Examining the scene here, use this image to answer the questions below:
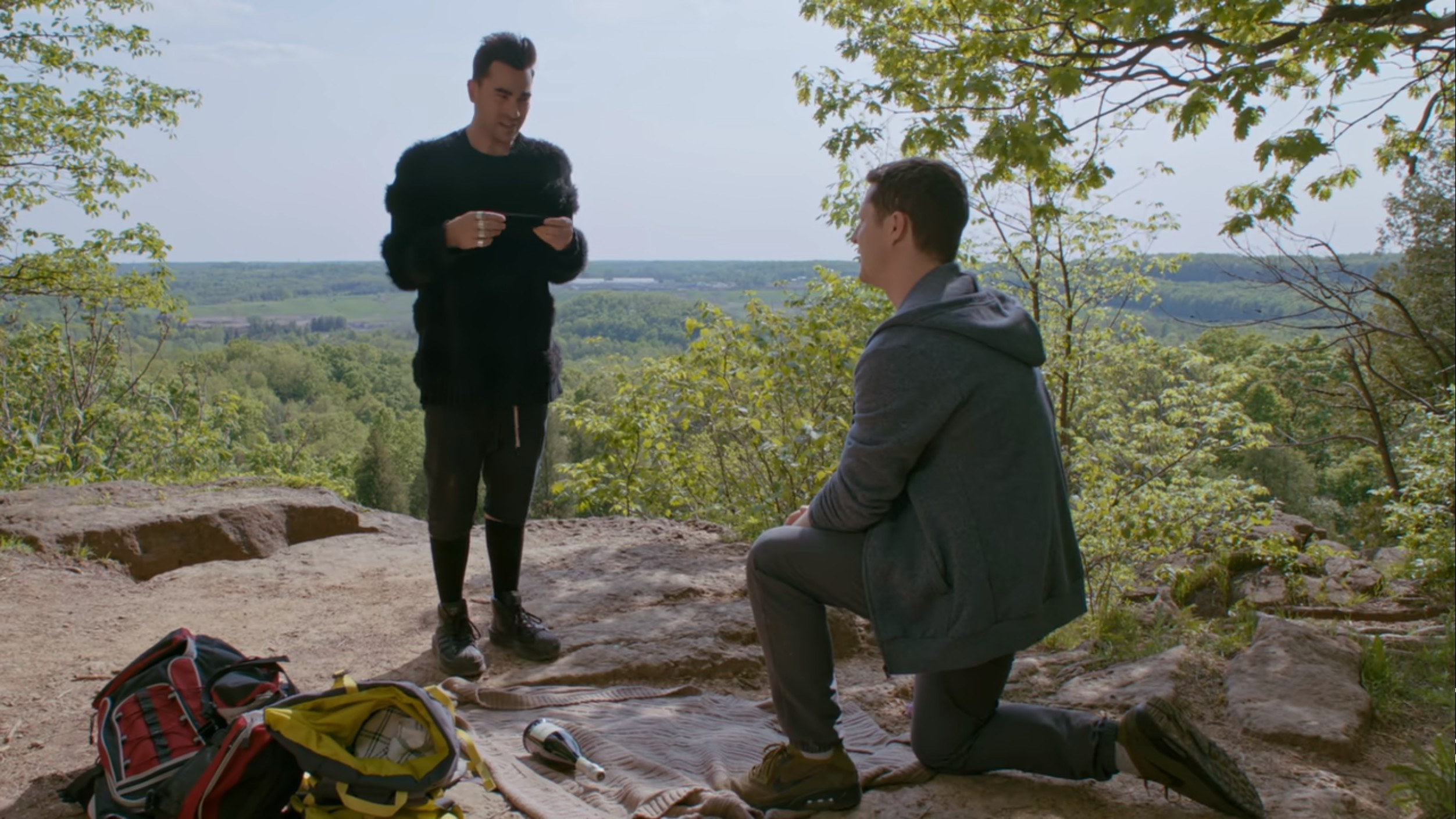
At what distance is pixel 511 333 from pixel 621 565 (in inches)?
76.7

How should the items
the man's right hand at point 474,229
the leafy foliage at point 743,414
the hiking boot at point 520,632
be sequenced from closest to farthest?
the man's right hand at point 474,229
the hiking boot at point 520,632
the leafy foliage at point 743,414

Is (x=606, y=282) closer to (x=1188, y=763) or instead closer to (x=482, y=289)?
(x=482, y=289)

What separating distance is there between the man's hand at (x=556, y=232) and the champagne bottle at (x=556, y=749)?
4.89ft

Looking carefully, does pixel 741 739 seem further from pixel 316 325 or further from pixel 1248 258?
pixel 316 325

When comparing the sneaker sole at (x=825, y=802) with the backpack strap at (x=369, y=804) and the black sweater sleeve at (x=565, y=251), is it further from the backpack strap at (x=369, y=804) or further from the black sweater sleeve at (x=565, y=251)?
the black sweater sleeve at (x=565, y=251)

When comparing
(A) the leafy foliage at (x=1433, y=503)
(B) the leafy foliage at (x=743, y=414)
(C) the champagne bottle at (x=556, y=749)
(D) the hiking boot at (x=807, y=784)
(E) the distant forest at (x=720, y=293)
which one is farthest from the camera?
(E) the distant forest at (x=720, y=293)

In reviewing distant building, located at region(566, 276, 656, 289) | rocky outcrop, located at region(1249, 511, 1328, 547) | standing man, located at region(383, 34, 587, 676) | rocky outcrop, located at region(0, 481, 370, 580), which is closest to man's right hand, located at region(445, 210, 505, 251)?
standing man, located at region(383, 34, 587, 676)

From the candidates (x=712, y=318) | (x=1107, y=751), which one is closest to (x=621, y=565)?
(x=712, y=318)

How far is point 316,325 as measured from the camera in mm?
66812

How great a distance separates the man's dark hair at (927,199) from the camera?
2125 mm

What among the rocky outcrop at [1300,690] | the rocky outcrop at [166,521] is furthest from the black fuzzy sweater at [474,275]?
the rocky outcrop at [166,521]

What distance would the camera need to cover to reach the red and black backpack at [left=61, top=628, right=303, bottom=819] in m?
2.07

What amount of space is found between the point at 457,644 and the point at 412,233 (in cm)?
140

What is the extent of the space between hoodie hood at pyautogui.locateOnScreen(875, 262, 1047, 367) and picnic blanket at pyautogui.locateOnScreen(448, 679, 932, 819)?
3.60 feet
